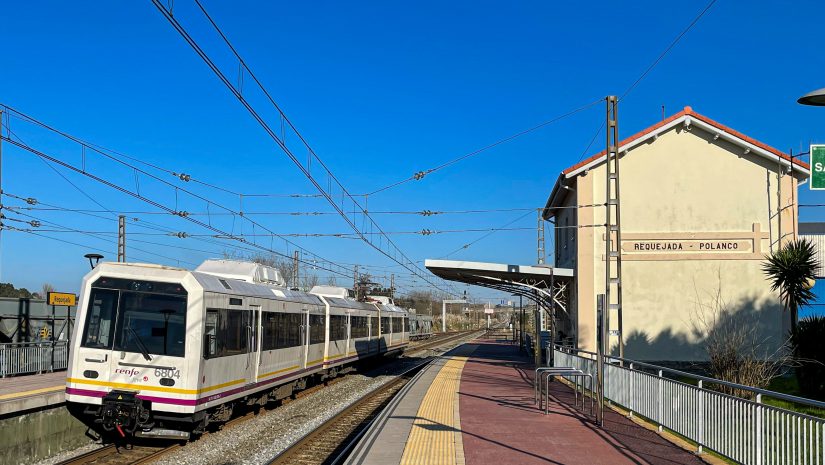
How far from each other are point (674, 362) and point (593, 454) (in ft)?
59.2

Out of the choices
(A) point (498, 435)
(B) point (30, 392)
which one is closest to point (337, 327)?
(B) point (30, 392)

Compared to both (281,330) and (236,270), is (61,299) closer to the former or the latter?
(236,270)

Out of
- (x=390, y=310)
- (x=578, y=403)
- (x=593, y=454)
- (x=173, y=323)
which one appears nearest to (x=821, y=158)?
(x=593, y=454)

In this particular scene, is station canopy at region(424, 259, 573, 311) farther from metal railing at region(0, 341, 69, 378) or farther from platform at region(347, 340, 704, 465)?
metal railing at region(0, 341, 69, 378)

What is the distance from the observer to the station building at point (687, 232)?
2617 cm

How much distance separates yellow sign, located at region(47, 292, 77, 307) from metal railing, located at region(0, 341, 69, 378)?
1431 millimetres

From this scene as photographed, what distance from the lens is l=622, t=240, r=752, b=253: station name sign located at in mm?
26438

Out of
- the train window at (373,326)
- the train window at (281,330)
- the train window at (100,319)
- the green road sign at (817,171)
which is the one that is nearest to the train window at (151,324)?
the train window at (100,319)

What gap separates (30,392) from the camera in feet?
42.4

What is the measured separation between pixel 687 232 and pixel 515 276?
655 centimetres

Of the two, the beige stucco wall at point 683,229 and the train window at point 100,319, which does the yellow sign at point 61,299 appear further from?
the beige stucco wall at point 683,229

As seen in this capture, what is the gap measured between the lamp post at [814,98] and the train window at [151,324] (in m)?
9.44

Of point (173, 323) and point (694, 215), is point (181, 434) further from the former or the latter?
point (694, 215)

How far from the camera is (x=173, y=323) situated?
1195cm
